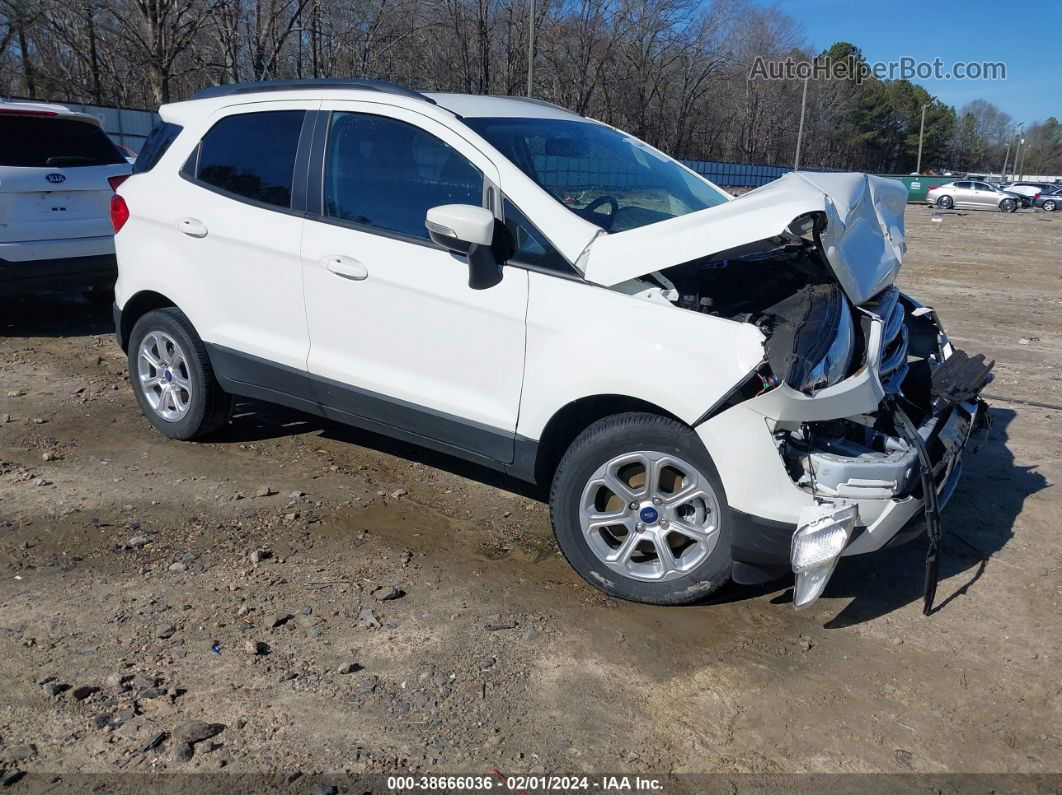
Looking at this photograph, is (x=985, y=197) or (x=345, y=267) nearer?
(x=345, y=267)

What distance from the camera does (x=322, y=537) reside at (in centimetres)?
436

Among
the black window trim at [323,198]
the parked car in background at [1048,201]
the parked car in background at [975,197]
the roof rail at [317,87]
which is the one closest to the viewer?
the black window trim at [323,198]

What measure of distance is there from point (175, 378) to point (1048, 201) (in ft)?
162

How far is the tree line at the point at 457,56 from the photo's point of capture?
2336 centimetres

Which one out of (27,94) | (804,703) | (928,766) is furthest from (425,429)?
(27,94)

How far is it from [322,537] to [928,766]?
272 centimetres

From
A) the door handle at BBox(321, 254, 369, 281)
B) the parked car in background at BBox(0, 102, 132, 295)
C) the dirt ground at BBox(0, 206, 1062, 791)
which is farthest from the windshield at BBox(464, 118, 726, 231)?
the parked car in background at BBox(0, 102, 132, 295)

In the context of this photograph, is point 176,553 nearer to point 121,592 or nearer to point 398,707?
point 121,592

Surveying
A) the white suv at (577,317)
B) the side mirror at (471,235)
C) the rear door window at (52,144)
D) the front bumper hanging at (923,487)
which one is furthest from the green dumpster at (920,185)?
the side mirror at (471,235)

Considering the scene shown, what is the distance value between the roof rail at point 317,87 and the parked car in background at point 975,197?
45401mm

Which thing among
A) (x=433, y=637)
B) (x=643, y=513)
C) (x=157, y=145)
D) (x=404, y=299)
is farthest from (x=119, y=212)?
(x=643, y=513)

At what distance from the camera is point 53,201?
7.67 meters

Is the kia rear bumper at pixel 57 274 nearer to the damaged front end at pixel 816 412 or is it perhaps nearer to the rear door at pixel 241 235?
the rear door at pixel 241 235

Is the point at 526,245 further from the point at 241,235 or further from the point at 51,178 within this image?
the point at 51,178
